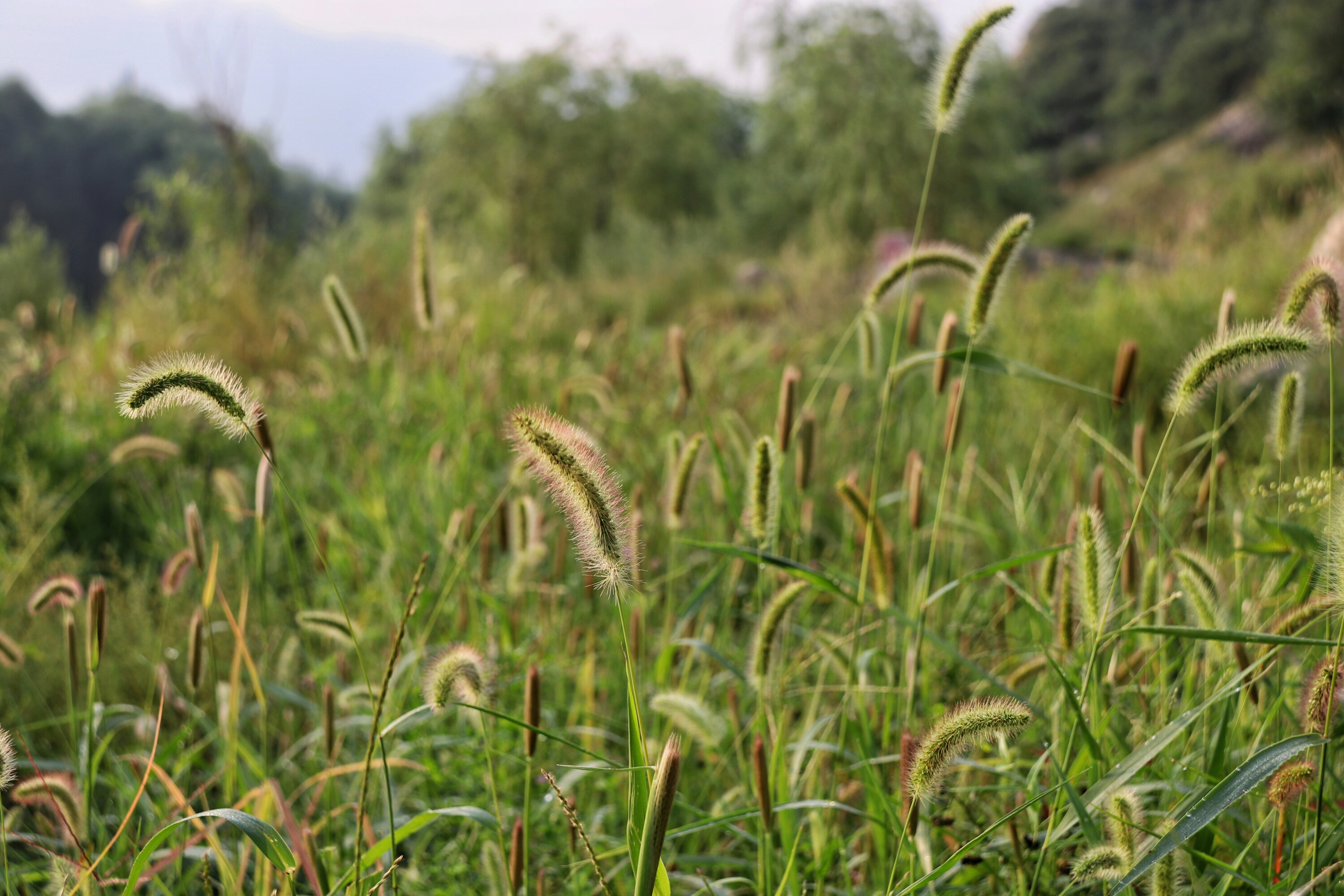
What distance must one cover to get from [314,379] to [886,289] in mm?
4122

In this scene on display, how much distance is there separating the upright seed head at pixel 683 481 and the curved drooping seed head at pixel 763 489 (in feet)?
0.62

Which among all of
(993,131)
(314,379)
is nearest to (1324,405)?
(314,379)

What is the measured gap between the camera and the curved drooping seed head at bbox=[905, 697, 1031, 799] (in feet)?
2.85

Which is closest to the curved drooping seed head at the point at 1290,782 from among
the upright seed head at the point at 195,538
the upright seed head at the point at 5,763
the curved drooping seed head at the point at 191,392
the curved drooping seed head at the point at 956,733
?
the curved drooping seed head at the point at 956,733

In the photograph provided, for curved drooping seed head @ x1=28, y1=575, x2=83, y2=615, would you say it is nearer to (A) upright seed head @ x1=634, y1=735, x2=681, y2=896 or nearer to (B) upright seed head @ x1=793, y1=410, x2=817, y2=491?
(A) upright seed head @ x1=634, y1=735, x2=681, y2=896

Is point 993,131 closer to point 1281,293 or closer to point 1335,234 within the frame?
point 1335,234

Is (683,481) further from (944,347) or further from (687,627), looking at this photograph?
(687,627)

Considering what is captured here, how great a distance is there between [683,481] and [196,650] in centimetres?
79

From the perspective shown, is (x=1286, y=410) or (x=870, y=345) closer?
(x=1286, y=410)

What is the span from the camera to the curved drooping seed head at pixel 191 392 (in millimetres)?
891

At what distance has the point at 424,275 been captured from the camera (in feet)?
6.66

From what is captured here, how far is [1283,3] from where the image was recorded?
2658cm

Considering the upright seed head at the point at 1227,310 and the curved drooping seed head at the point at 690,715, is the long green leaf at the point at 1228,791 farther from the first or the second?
the upright seed head at the point at 1227,310

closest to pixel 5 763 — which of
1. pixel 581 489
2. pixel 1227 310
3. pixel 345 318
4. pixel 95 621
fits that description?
pixel 95 621
